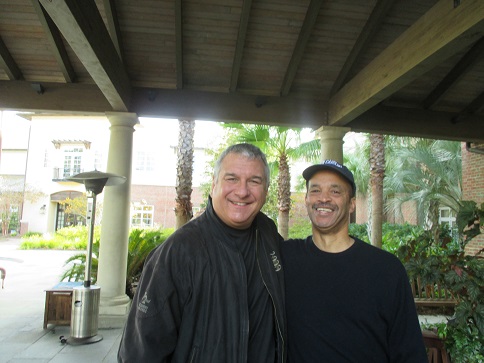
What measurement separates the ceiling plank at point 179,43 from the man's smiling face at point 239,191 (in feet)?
10.2

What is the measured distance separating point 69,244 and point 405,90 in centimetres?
1939

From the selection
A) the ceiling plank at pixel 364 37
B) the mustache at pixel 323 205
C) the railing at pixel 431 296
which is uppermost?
the ceiling plank at pixel 364 37

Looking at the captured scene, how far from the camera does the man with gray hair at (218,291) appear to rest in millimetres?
1650

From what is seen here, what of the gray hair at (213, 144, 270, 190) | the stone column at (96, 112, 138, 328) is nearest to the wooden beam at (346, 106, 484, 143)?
the stone column at (96, 112, 138, 328)

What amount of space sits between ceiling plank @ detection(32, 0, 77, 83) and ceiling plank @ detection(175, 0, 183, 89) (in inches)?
58.1

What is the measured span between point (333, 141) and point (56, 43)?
159 inches

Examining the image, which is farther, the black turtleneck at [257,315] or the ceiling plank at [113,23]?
the ceiling plank at [113,23]

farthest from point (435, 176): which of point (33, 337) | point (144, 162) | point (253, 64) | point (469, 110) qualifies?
point (144, 162)

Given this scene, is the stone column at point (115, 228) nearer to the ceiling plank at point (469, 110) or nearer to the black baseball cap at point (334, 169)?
the black baseball cap at point (334, 169)

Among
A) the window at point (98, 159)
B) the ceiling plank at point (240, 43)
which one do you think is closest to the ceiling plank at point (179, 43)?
the ceiling plank at point (240, 43)

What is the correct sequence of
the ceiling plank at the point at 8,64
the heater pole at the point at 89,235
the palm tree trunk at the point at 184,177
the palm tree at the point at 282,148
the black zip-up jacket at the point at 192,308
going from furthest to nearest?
the palm tree at the point at 282,148 < the palm tree trunk at the point at 184,177 < the heater pole at the point at 89,235 < the ceiling plank at the point at 8,64 < the black zip-up jacket at the point at 192,308

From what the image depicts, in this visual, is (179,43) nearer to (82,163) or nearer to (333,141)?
(333,141)

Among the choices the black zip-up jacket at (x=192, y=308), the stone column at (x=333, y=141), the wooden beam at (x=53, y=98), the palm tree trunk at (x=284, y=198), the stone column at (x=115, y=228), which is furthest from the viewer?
the palm tree trunk at (x=284, y=198)

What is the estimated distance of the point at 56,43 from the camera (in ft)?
16.1
